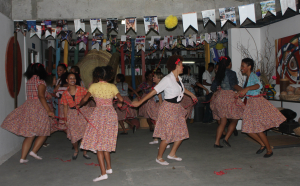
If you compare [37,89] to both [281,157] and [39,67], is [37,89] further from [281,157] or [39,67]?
[281,157]

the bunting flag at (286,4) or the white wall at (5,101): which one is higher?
the bunting flag at (286,4)

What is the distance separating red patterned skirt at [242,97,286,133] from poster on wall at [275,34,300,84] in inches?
80.1

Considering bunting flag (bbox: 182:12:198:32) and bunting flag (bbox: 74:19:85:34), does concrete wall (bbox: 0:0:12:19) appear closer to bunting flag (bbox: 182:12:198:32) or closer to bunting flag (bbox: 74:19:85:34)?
bunting flag (bbox: 74:19:85:34)

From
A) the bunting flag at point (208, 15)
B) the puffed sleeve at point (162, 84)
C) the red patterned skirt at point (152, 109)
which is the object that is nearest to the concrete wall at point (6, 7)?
the puffed sleeve at point (162, 84)

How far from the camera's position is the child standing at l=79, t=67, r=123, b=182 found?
3.38 meters

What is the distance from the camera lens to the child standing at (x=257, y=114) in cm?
417

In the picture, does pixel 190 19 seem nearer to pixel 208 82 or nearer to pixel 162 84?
pixel 162 84

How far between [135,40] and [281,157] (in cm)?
543

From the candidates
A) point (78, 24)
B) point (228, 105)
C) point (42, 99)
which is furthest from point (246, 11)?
point (42, 99)

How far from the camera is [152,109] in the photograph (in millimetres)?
6105

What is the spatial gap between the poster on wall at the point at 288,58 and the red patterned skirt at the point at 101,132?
4425mm

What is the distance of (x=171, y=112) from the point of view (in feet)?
12.6

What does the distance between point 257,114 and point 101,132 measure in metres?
2.50

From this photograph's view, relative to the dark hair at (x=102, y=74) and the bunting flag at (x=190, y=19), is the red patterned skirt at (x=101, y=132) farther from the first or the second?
the bunting flag at (x=190, y=19)
